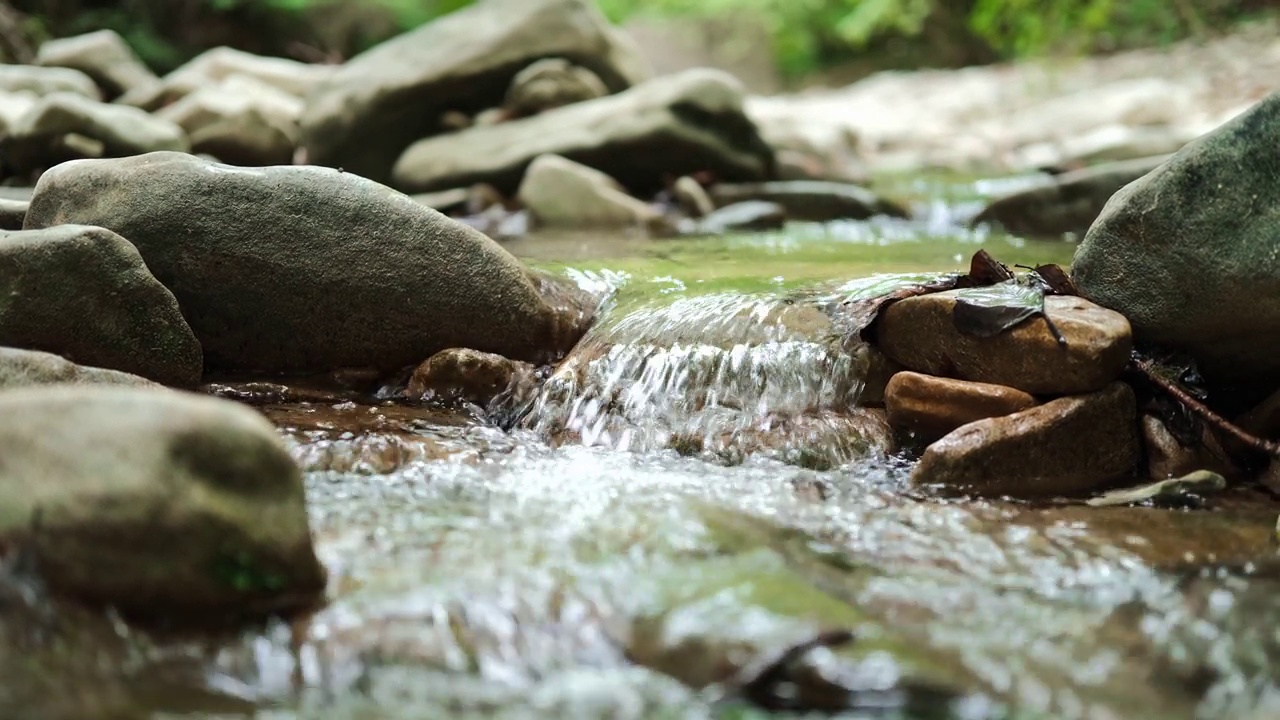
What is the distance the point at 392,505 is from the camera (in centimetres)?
295

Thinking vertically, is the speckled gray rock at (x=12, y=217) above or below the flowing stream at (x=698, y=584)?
above

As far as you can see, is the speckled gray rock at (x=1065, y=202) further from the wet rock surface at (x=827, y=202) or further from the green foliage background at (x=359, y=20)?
the green foliage background at (x=359, y=20)

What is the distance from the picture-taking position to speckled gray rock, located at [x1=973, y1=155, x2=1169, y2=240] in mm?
7305

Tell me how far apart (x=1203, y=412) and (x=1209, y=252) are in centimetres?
55

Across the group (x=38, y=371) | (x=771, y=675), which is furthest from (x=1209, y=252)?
(x=38, y=371)

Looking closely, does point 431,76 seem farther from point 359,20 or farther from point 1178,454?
point 359,20

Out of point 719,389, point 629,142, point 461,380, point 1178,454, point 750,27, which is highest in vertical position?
point 750,27

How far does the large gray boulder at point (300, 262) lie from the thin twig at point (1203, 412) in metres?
2.48

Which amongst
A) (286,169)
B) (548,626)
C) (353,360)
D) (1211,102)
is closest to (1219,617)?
(548,626)

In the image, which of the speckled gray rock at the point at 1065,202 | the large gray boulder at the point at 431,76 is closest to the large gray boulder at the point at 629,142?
the large gray boulder at the point at 431,76

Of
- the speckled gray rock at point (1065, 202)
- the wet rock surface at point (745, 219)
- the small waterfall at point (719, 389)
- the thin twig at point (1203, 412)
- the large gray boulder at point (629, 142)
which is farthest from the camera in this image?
the large gray boulder at point (629, 142)

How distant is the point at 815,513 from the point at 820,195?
5861mm

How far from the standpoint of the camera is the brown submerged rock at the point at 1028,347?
329 centimetres

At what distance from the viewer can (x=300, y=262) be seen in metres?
4.11
